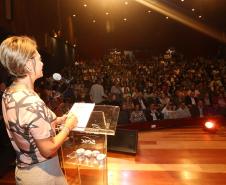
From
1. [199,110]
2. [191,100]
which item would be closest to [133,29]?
[191,100]

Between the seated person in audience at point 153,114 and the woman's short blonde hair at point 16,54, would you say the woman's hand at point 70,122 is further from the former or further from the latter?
the seated person in audience at point 153,114

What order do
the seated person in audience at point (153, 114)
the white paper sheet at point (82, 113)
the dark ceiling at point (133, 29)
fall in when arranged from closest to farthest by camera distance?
the white paper sheet at point (82, 113) → the seated person in audience at point (153, 114) → the dark ceiling at point (133, 29)

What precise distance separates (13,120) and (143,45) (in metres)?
15.6

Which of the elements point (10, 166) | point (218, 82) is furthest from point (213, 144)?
point (218, 82)

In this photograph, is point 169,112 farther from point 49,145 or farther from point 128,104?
point 49,145

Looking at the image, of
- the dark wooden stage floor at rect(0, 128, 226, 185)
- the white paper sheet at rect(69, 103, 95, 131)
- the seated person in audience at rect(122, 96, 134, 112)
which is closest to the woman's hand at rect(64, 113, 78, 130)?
the white paper sheet at rect(69, 103, 95, 131)

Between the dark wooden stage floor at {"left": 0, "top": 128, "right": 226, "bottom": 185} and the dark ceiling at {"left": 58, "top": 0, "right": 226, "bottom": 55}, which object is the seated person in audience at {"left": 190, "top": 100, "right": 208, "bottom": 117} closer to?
the dark wooden stage floor at {"left": 0, "top": 128, "right": 226, "bottom": 185}

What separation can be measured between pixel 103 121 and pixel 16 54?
959 mm

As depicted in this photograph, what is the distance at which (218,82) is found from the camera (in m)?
9.23

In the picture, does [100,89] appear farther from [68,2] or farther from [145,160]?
[68,2]

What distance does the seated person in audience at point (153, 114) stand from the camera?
685 cm

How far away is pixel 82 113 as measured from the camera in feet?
6.06

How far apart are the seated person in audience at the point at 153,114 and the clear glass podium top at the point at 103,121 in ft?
15.0


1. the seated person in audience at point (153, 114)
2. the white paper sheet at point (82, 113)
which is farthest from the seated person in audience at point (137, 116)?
the white paper sheet at point (82, 113)
